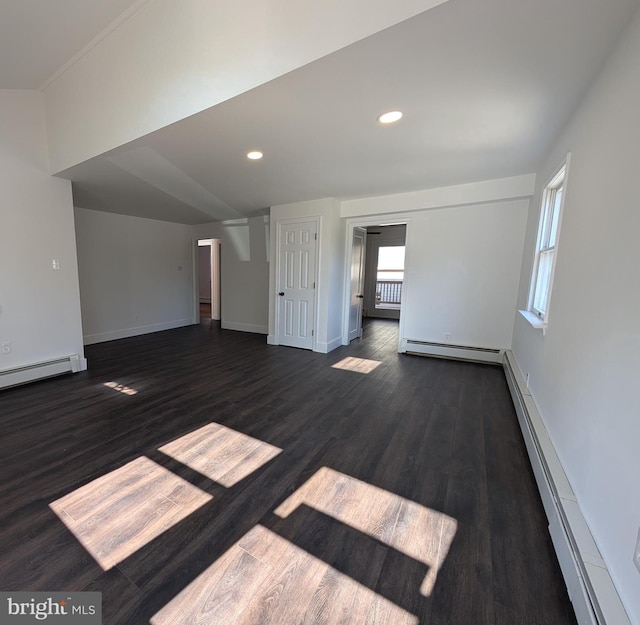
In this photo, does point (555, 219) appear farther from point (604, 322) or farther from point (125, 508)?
point (125, 508)

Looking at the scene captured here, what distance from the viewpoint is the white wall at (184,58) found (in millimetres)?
1562

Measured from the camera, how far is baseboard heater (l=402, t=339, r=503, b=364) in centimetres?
428

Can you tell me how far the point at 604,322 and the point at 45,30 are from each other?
4.30m

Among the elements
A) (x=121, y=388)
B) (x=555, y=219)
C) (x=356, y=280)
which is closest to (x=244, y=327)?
(x=356, y=280)

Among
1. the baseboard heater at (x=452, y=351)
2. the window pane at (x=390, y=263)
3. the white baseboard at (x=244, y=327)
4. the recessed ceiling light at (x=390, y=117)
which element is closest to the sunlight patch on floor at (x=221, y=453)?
the recessed ceiling light at (x=390, y=117)

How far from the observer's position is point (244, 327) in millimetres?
6547

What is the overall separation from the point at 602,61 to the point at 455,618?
111 inches

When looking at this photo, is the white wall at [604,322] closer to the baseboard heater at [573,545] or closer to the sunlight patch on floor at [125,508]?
the baseboard heater at [573,545]

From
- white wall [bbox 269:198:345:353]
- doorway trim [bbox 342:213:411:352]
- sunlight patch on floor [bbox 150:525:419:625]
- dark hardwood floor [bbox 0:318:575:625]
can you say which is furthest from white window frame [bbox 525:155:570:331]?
white wall [bbox 269:198:345:353]

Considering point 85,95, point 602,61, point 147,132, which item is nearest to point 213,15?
point 147,132

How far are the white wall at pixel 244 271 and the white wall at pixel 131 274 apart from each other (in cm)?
87

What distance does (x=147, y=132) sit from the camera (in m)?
2.42

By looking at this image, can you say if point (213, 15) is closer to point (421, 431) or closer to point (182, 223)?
point (421, 431)

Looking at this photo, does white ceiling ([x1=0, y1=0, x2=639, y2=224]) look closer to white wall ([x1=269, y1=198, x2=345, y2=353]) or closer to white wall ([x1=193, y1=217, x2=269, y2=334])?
white wall ([x1=269, y1=198, x2=345, y2=353])
